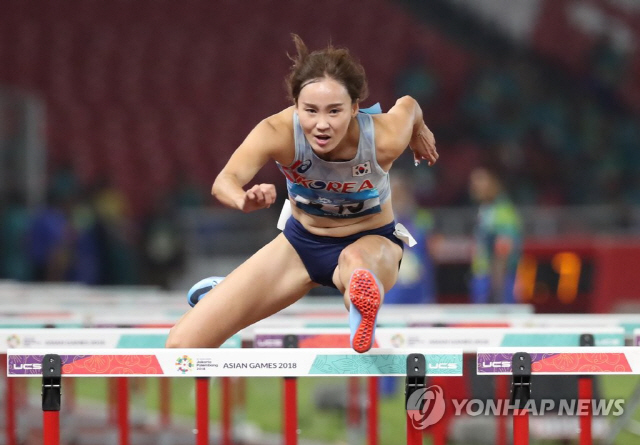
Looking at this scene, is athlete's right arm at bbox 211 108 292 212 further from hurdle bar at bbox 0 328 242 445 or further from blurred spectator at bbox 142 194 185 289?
blurred spectator at bbox 142 194 185 289

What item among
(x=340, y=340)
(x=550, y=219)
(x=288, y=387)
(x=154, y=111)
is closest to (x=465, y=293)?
(x=550, y=219)

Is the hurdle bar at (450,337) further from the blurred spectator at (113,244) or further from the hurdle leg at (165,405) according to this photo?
the blurred spectator at (113,244)

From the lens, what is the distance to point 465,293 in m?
11.5

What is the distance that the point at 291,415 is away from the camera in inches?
141

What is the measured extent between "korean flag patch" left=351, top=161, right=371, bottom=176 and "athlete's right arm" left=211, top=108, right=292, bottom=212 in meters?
0.25

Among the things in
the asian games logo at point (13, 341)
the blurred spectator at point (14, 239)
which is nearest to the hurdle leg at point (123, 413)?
the asian games logo at point (13, 341)

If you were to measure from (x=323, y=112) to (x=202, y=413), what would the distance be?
1.10 metres

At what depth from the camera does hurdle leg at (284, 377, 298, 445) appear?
11.5 feet

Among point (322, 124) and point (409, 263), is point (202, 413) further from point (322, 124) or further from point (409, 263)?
point (409, 263)

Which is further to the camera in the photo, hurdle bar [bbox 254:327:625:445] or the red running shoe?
hurdle bar [bbox 254:327:625:445]

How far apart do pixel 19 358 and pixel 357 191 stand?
1292 mm

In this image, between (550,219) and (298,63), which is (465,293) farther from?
(298,63)

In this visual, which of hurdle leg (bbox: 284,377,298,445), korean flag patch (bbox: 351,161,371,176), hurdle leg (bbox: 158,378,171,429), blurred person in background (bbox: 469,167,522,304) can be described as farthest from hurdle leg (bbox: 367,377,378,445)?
blurred person in background (bbox: 469,167,522,304)

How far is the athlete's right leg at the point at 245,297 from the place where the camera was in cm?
373
